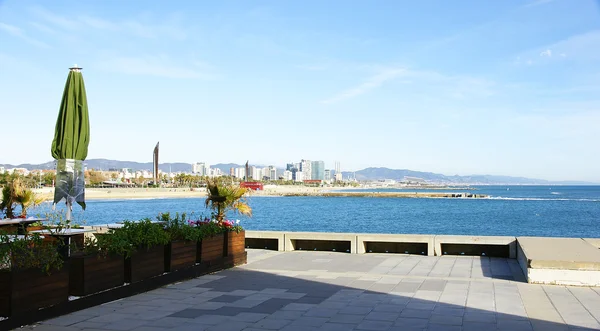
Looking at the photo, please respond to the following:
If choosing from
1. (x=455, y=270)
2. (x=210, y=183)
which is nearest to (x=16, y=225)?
(x=210, y=183)

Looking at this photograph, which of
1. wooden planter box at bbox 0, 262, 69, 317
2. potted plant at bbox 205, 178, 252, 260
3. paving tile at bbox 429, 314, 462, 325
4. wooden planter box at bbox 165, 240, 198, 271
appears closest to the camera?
wooden planter box at bbox 0, 262, 69, 317

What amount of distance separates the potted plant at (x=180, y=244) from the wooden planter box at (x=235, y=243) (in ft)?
4.14

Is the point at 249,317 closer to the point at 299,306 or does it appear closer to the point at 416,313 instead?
the point at 299,306

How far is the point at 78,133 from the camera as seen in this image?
414 inches

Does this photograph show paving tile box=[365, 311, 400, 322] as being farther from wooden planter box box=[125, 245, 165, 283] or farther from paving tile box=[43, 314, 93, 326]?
wooden planter box box=[125, 245, 165, 283]

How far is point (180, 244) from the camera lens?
9.85 metres

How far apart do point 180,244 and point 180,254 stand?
17 cm

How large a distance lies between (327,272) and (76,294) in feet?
16.5

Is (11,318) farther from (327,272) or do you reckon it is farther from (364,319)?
(327,272)

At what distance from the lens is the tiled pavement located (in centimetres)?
670

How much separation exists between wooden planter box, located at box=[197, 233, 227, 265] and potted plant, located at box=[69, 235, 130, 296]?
233cm

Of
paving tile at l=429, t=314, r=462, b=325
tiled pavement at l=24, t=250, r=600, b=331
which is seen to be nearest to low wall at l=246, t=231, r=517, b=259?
tiled pavement at l=24, t=250, r=600, b=331

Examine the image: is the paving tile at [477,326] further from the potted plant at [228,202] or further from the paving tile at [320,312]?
the potted plant at [228,202]

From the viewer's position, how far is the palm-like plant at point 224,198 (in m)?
12.8
